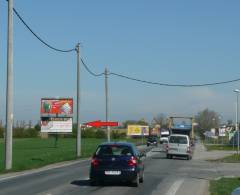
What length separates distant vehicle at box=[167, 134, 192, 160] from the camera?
46.6m

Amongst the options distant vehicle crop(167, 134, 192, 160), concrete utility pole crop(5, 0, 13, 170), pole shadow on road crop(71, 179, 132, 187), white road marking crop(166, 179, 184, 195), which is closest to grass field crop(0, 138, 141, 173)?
concrete utility pole crop(5, 0, 13, 170)

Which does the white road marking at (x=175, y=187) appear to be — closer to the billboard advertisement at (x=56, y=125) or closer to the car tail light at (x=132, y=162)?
the car tail light at (x=132, y=162)

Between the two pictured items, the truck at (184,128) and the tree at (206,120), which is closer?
the truck at (184,128)

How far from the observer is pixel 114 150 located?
69.9 ft

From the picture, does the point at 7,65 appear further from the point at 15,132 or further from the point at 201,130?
the point at 201,130

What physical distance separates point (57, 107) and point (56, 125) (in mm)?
3062

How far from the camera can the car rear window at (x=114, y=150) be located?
21.2m

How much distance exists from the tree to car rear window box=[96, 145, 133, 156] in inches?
6015

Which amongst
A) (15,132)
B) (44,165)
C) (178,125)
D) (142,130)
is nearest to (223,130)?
(142,130)

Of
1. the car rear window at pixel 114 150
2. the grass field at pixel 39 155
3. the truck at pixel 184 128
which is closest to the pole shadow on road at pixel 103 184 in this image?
the car rear window at pixel 114 150

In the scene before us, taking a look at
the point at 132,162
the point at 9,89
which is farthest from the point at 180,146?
the point at 132,162

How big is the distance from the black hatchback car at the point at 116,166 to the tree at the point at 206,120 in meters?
153

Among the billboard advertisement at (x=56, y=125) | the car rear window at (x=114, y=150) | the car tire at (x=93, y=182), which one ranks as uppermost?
the billboard advertisement at (x=56, y=125)

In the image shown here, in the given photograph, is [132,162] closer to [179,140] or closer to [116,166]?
[116,166]
